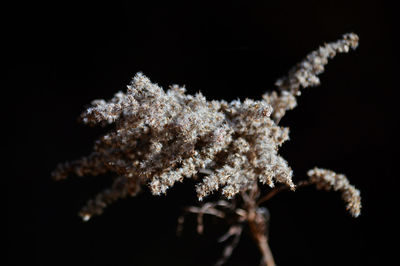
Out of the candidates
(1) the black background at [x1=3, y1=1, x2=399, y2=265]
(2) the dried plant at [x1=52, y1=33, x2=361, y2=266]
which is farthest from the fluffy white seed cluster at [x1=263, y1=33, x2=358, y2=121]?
(1) the black background at [x1=3, y1=1, x2=399, y2=265]

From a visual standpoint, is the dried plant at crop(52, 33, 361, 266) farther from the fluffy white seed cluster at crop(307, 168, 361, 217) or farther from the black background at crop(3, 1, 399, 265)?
the black background at crop(3, 1, 399, 265)

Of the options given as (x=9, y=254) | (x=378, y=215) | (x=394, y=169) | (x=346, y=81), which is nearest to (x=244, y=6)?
(x=346, y=81)

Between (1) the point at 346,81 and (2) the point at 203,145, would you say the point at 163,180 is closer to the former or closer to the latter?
(2) the point at 203,145

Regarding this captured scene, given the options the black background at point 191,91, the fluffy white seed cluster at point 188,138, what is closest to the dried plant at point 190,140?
the fluffy white seed cluster at point 188,138

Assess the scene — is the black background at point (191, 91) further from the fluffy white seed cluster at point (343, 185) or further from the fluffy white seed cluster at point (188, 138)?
the fluffy white seed cluster at point (188, 138)

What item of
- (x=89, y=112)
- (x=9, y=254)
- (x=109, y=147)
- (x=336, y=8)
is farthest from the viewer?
(x=9, y=254)

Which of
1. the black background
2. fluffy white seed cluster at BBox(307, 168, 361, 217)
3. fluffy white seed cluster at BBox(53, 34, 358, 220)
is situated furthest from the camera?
the black background

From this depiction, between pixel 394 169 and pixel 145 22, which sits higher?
pixel 145 22
